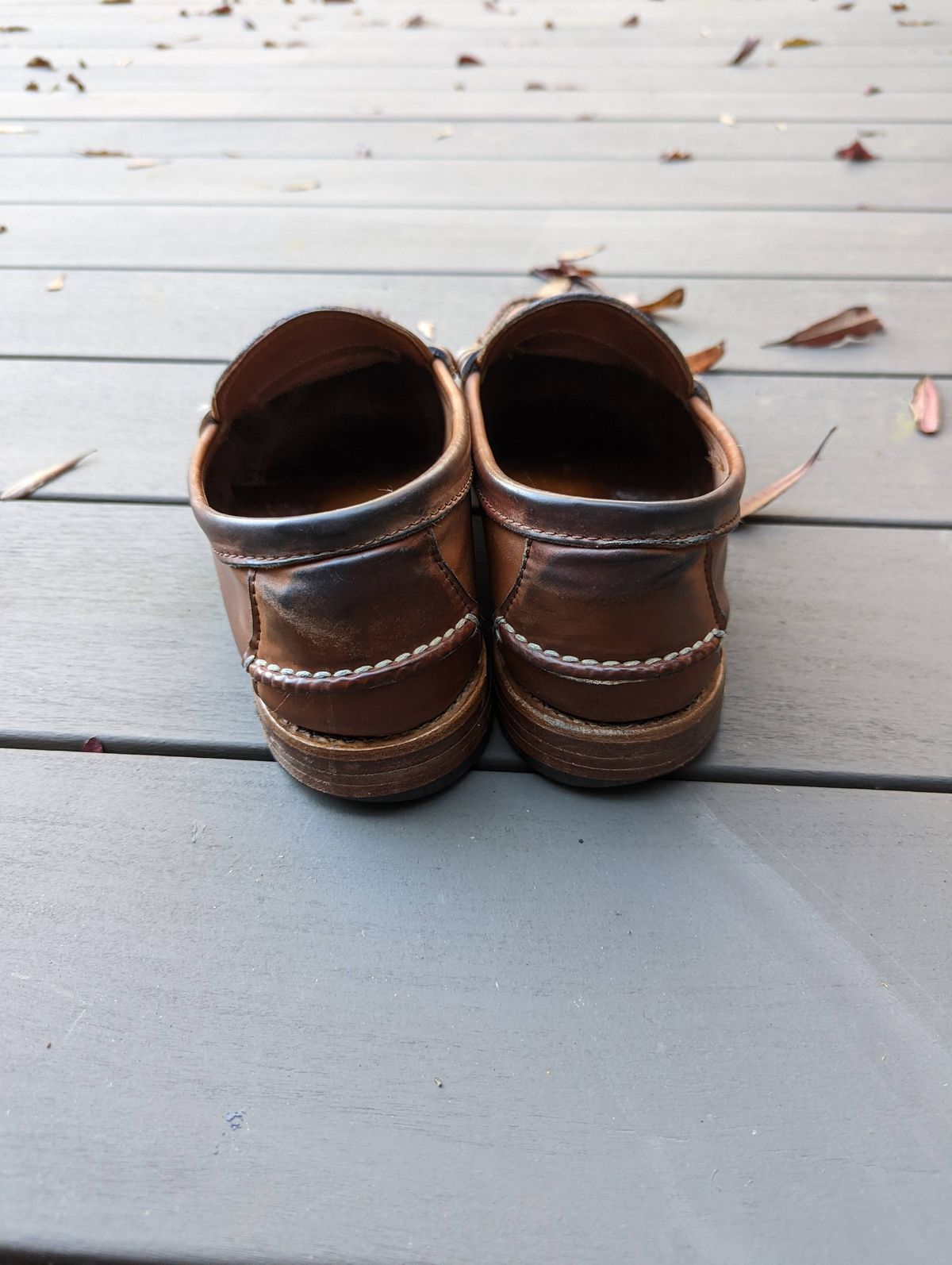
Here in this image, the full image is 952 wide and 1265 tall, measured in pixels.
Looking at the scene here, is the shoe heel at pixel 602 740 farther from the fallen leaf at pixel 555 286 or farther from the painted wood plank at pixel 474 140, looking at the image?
the painted wood plank at pixel 474 140

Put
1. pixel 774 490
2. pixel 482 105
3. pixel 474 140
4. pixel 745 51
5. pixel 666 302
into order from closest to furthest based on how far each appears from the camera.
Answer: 1. pixel 774 490
2. pixel 666 302
3. pixel 474 140
4. pixel 482 105
5. pixel 745 51

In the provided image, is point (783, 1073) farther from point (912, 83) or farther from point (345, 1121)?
point (912, 83)

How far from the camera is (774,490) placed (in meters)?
0.86

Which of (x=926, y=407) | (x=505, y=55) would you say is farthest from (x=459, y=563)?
(x=505, y=55)

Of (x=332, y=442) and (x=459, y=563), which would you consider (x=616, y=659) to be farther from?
(x=332, y=442)

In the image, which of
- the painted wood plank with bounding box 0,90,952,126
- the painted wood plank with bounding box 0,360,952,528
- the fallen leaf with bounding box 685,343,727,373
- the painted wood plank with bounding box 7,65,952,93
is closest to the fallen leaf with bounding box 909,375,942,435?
the painted wood plank with bounding box 0,360,952,528

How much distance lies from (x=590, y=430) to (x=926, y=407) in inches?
17.0

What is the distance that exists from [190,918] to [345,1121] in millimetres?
165

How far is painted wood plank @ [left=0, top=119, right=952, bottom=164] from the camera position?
1489mm

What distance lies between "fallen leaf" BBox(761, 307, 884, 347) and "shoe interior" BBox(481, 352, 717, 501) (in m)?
0.42

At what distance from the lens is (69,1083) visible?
19.2 inches

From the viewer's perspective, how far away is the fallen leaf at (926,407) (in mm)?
929

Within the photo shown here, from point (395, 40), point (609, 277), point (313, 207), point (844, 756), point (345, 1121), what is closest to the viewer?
point (345, 1121)

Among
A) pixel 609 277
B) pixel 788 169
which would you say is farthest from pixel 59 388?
pixel 788 169
